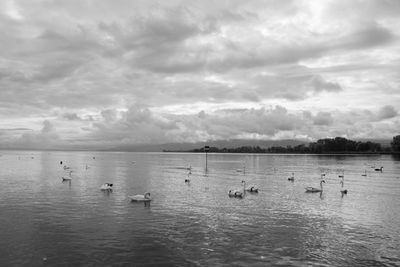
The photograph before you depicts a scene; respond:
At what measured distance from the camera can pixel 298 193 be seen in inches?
2061

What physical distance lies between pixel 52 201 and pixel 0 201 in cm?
609

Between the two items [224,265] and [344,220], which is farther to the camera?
[344,220]

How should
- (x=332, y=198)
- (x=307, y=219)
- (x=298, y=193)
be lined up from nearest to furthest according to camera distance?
1. (x=307, y=219)
2. (x=332, y=198)
3. (x=298, y=193)

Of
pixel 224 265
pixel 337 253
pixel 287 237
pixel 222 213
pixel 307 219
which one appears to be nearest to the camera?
pixel 224 265

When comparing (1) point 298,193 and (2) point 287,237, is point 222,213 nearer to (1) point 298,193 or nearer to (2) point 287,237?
(2) point 287,237

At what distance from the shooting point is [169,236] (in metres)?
26.6

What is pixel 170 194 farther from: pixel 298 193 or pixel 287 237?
pixel 287 237

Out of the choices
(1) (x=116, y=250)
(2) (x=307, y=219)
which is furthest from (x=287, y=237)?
(1) (x=116, y=250)

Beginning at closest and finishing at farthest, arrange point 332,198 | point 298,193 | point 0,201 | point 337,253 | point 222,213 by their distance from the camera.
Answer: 1. point 337,253
2. point 222,213
3. point 0,201
4. point 332,198
5. point 298,193

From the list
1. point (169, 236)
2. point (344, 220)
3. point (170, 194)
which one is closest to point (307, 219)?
point (344, 220)

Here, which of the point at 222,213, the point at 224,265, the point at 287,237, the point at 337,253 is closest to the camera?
the point at 224,265

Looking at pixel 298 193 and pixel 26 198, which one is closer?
pixel 26 198

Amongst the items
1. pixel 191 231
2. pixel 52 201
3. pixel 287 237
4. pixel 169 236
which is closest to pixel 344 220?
pixel 287 237

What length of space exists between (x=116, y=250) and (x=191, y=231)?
6880mm
